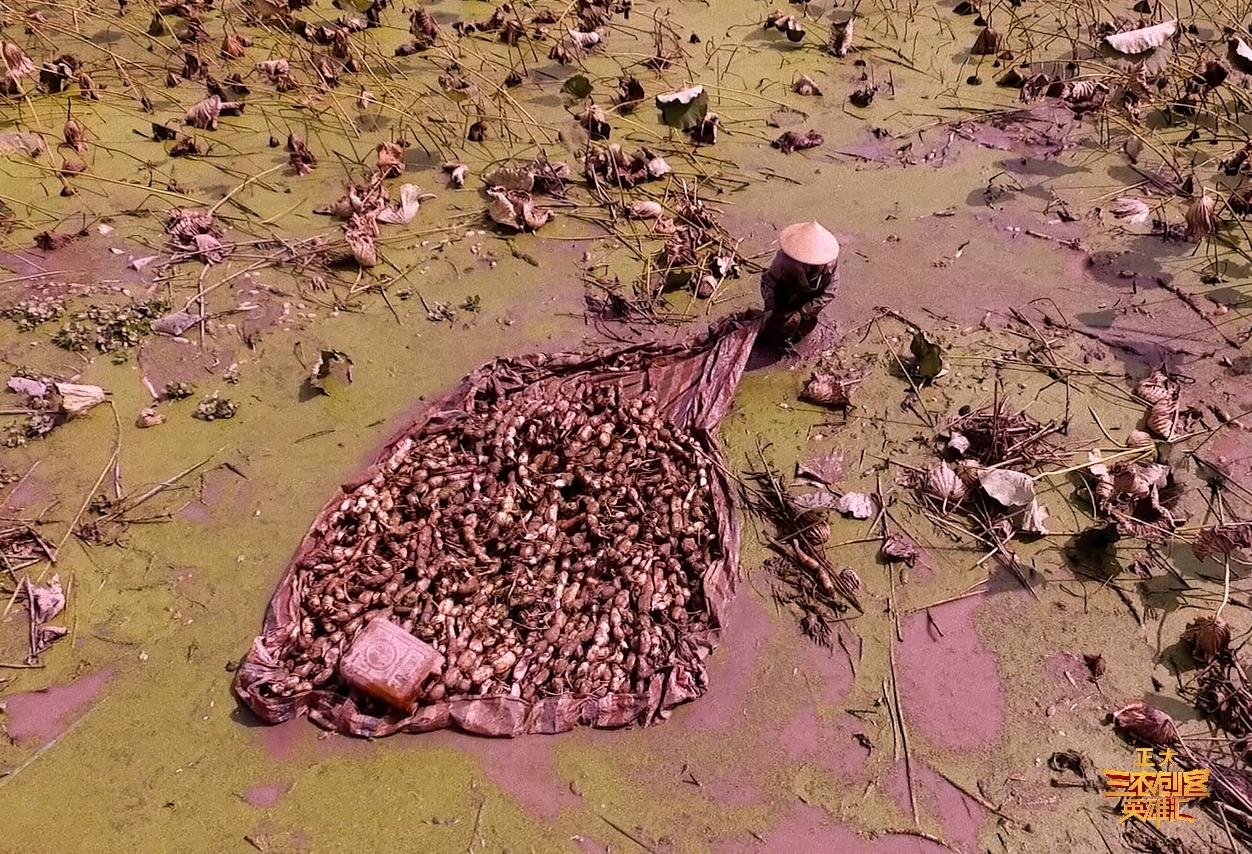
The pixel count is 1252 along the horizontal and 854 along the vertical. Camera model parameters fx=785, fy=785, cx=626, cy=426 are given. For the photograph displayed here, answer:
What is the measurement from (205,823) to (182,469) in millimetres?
1374

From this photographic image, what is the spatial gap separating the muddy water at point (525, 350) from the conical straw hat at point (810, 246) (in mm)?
601

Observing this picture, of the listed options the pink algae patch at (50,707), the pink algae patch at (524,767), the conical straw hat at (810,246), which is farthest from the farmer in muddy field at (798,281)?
the pink algae patch at (50,707)

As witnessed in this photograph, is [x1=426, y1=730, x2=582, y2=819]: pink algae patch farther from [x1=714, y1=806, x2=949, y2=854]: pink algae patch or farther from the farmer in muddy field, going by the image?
the farmer in muddy field

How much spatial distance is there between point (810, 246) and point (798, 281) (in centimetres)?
15

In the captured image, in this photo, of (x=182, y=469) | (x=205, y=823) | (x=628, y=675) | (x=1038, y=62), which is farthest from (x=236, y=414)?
(x=1038, y=62)

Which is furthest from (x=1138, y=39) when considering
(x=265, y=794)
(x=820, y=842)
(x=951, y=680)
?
(x=265, y=794)

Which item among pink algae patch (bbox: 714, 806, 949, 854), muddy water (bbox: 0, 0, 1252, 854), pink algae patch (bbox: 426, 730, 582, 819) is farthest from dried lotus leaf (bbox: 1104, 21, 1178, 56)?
pink algae patch (bbox: 426, 730, 582, 819)

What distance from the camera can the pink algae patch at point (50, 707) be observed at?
2.43 m

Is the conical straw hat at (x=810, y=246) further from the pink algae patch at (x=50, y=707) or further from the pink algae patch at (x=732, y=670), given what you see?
the pink algae patch at (x=50, y=707)

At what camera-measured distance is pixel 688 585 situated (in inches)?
111

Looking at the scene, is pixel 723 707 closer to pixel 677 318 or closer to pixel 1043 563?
pixel 1043 563

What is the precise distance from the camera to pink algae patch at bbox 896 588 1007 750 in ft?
8.29
